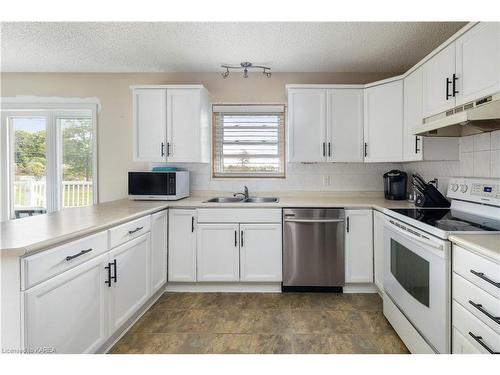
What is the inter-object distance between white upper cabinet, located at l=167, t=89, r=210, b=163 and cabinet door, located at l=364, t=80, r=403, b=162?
5.92 ft

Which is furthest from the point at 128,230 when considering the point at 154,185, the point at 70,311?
the point at 154,185

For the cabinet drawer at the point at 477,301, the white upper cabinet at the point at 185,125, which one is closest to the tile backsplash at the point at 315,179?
the white upper cabinet at the point at 185,125

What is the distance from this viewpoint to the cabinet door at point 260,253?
2852 mm

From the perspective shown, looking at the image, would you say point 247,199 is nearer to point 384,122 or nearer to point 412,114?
point 384,122

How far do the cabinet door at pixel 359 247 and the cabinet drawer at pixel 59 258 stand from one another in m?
2.16

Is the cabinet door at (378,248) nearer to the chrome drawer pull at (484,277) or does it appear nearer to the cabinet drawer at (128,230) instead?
the chrome drawer pull at (484,277)

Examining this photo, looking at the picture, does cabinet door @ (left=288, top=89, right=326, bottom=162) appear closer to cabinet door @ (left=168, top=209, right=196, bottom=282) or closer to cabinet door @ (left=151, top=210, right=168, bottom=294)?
cabinet door @ (left=168, top=209, right=196, bottom=282)

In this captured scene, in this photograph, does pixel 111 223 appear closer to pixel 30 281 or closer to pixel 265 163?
pixel 30 281

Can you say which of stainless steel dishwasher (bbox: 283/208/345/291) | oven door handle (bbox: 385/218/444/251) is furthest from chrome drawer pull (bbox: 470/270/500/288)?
stainless steel dishwasher (bbox: 283/208/345/291)

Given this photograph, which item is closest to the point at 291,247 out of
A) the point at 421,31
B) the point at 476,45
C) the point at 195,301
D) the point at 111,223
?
the point at 195,301

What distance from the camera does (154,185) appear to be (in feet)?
9.87

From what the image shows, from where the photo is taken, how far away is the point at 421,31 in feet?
8.05
